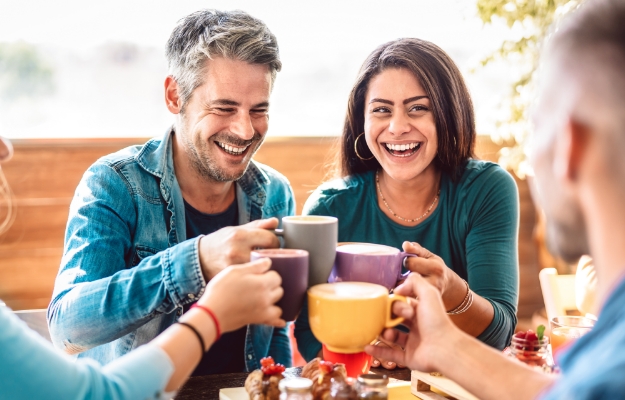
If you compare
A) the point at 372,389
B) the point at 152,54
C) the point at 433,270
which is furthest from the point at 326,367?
the point at 152,54

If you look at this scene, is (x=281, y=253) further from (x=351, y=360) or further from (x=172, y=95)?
(x=172, y=95)

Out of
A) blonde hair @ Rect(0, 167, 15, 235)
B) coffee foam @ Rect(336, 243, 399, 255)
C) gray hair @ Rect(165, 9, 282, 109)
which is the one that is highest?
gray hair @ Rect(165, 9, 282, 109)

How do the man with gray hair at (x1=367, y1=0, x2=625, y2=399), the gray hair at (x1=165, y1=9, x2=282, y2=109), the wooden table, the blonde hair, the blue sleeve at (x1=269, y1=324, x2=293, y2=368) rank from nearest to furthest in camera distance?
the man with gray hair at (x1=367, y1=0, x2=625, y2=399) → the wooden table → the gray hair at (x1=165, y1=9, x2=282, y2=109) → the blue sleeve at (x1=269, y1=324, x2=293, y2=368) → the blonde hair

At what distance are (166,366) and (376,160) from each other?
47.6 inches

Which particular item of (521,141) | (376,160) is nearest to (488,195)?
(376,160)

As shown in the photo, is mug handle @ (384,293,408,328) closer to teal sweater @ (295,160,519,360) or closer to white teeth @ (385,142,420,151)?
teal sweater @ (295,160,519,360)

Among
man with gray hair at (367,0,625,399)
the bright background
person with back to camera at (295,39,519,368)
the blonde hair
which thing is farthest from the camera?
the bright background

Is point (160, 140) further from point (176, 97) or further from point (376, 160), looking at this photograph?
point (376, 160)

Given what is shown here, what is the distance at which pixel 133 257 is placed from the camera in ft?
5.21

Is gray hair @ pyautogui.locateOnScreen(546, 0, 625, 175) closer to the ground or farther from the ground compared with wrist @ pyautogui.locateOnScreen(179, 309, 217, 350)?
farther from the ground

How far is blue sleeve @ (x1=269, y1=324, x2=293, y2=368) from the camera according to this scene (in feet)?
5.91

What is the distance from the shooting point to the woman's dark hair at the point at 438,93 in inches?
68.9

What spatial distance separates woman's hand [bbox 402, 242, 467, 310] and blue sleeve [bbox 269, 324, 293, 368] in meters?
0.60

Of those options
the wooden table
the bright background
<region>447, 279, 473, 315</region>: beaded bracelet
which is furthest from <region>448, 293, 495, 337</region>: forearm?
the bright background
